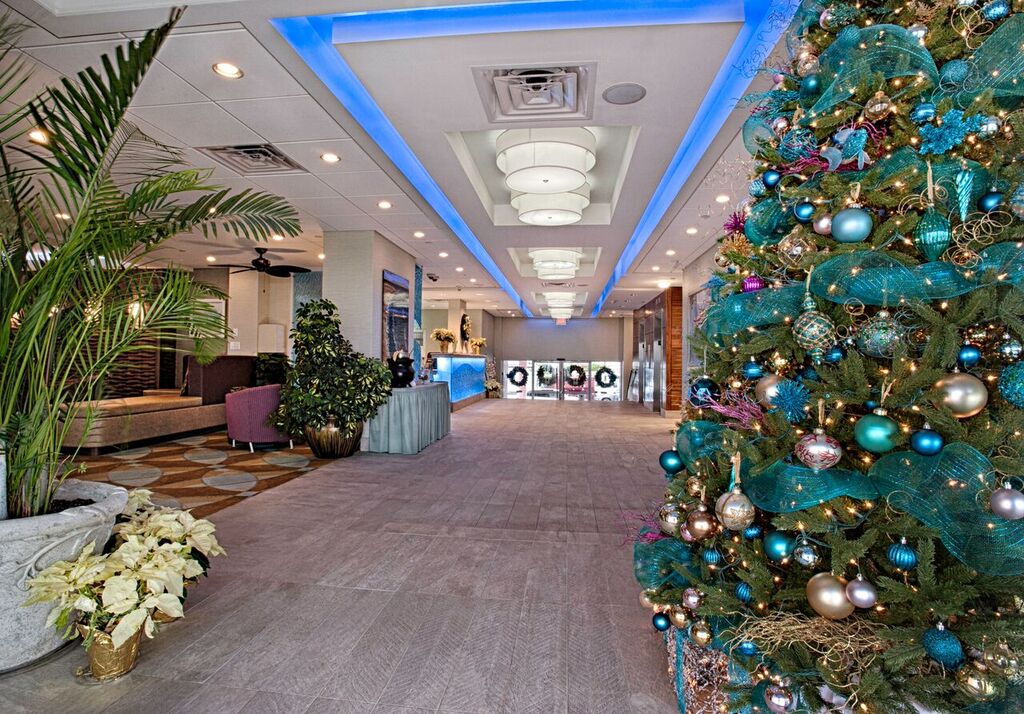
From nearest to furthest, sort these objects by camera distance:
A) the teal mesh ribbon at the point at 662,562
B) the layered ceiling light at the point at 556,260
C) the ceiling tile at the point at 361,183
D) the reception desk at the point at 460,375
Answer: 1. the teal mesh ribbon at the point at 662,562
2. the ceiling tile at the point at 361,183
3. the layered ceiling light at the point at 556,260
4. the reception desk at the point at 460,375

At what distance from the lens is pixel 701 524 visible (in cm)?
153

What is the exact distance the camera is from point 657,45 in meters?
3.06

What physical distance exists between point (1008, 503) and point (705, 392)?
0.88 meters

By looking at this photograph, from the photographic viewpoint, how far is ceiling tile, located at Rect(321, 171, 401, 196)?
504 centimetres

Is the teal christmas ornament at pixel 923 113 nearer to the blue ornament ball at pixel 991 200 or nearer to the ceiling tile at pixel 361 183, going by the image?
the blue ornament ball at pixel 991 200

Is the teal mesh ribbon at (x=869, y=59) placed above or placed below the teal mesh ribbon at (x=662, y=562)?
above

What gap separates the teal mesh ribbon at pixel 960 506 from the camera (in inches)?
41.7

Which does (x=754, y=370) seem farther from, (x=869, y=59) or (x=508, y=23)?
(x=508, y=23)

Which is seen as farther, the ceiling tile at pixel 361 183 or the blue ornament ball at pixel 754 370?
the ceiling tile at pixel 361 183

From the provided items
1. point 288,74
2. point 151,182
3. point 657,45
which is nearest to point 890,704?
point 151,182

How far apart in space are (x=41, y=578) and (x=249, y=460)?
4.51 metres

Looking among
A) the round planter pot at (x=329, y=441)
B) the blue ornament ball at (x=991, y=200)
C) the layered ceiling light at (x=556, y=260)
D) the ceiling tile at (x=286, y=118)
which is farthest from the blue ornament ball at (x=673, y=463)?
the layered ceiling light at (x=556, y=260)

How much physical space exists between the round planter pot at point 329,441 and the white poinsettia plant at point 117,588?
4069 mm

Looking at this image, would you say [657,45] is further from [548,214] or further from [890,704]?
[890,704]
